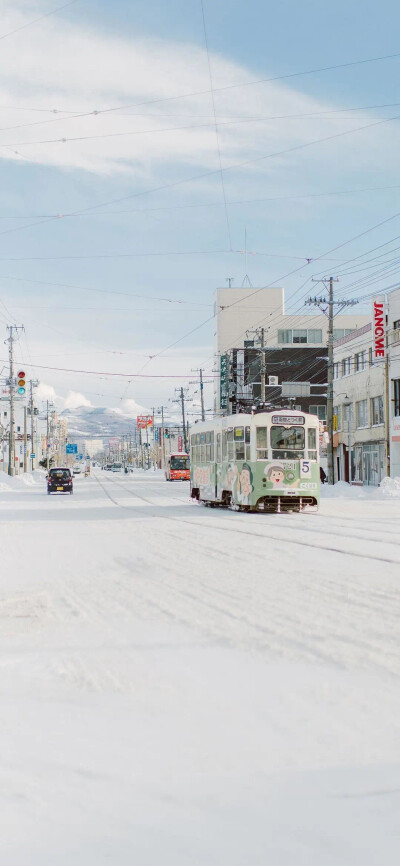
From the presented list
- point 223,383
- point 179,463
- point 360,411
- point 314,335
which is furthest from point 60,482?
point 314,335

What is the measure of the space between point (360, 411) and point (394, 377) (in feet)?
31.1

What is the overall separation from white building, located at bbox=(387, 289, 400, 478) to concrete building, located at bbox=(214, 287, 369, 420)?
120 ft

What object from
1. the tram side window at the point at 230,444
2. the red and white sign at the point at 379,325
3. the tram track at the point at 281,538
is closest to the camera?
the tram track at the point at 281,538

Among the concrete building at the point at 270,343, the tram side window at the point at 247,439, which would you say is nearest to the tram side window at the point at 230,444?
the tram side window at the point at 247,439

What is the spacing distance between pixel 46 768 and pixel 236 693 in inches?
61.8

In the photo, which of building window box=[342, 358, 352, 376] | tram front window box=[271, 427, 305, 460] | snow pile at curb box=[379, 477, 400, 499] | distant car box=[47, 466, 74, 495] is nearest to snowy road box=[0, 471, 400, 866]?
tram front window box=[271, 427, 305, 460]

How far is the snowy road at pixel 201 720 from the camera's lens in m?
3.37

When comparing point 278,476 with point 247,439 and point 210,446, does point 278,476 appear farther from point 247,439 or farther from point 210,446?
point 210,446

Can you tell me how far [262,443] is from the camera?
2856 cm

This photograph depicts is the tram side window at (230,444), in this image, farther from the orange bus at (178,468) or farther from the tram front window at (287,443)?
the orange bus at (178,468)

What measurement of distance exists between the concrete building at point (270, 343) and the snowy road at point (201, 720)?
82975 mm

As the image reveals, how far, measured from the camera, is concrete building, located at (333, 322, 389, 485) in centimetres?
5816

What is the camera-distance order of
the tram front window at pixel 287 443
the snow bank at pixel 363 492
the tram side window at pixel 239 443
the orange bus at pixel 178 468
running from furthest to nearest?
1. the orange bus at pixel 178 468
2. the snow bank at pixel 363 492
3. the tram side window at pixel 239 443
4. the tram front window at pixel 287 443

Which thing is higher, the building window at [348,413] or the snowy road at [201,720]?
the building window at [348,413]
